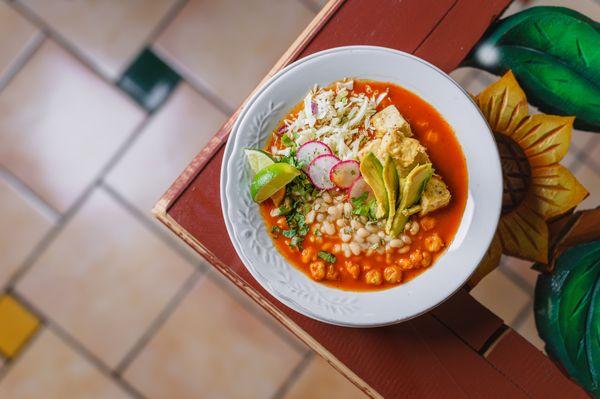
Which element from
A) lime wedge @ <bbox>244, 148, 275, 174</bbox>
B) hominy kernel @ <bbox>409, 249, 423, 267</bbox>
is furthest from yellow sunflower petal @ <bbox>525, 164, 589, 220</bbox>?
lime wedge @ <bbox>244, 148, 275, 174</bbox>

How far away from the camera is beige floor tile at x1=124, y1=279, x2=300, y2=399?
7.34 feet

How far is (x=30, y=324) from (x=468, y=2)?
70.9 inches

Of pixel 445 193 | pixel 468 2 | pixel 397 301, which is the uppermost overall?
pixel 468 2

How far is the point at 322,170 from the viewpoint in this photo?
1461 millimetres

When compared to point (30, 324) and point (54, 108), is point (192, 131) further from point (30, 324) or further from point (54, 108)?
point (30, 324)

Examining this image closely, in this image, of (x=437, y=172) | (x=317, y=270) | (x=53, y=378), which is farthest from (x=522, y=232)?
(x=53, y=378)

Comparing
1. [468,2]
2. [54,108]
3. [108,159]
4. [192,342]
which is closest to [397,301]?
[468,2]

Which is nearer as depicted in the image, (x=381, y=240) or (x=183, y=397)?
(x=381, y=240)

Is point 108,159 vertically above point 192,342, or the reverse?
point 108,159

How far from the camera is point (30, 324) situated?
2256 millimetres

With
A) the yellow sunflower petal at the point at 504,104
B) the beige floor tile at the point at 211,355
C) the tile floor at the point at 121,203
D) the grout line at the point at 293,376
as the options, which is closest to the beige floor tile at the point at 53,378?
the tile floor at the point at 121,203

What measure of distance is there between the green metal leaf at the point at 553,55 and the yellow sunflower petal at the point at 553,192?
188 mm

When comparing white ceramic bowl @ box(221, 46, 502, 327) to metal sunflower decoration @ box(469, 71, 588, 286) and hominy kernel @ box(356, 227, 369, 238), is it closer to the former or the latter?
hominy kernel @ box(356, 227, 369, 238)

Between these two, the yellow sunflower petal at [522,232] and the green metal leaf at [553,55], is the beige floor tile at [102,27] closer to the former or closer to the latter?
the green metal leaf at [553,55]
